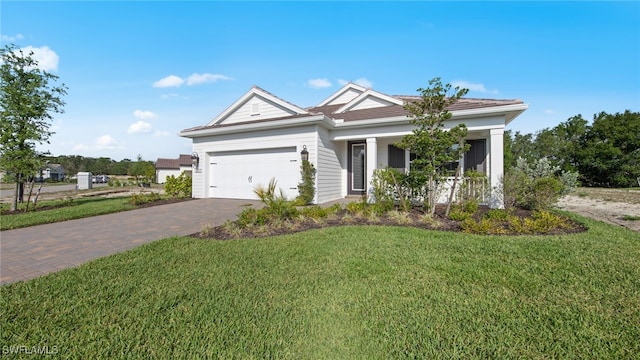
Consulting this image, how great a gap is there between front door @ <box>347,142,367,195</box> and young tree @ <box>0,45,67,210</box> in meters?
10.6

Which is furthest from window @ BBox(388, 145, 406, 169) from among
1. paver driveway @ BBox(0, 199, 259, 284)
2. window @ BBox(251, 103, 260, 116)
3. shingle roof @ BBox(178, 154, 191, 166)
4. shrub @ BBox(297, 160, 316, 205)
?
shingle roof @ BBox(178, 154, 191, 166)

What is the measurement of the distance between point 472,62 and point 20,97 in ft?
50.9

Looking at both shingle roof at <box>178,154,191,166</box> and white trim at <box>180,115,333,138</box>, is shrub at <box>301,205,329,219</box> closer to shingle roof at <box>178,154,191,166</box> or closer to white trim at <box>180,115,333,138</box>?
white trim at <box>180,115,333,138</box>

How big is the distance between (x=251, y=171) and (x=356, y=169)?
14.8ft

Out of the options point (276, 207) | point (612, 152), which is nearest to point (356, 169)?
point (276, 207)

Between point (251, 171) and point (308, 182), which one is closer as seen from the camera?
point (308, 182)

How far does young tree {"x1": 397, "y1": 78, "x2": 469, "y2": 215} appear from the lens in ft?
20.6

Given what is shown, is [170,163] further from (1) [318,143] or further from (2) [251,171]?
(1) [318,143]

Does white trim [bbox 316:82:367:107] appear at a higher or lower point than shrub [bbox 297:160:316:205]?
higher

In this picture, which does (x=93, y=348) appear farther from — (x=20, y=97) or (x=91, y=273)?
(x=20, y=97)

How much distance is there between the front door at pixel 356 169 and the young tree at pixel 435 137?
420cm

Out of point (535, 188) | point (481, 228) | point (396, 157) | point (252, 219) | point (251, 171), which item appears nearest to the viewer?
point (481, 228)

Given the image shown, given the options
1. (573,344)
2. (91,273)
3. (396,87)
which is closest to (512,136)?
(396,87)

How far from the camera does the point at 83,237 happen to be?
4.98 metres
